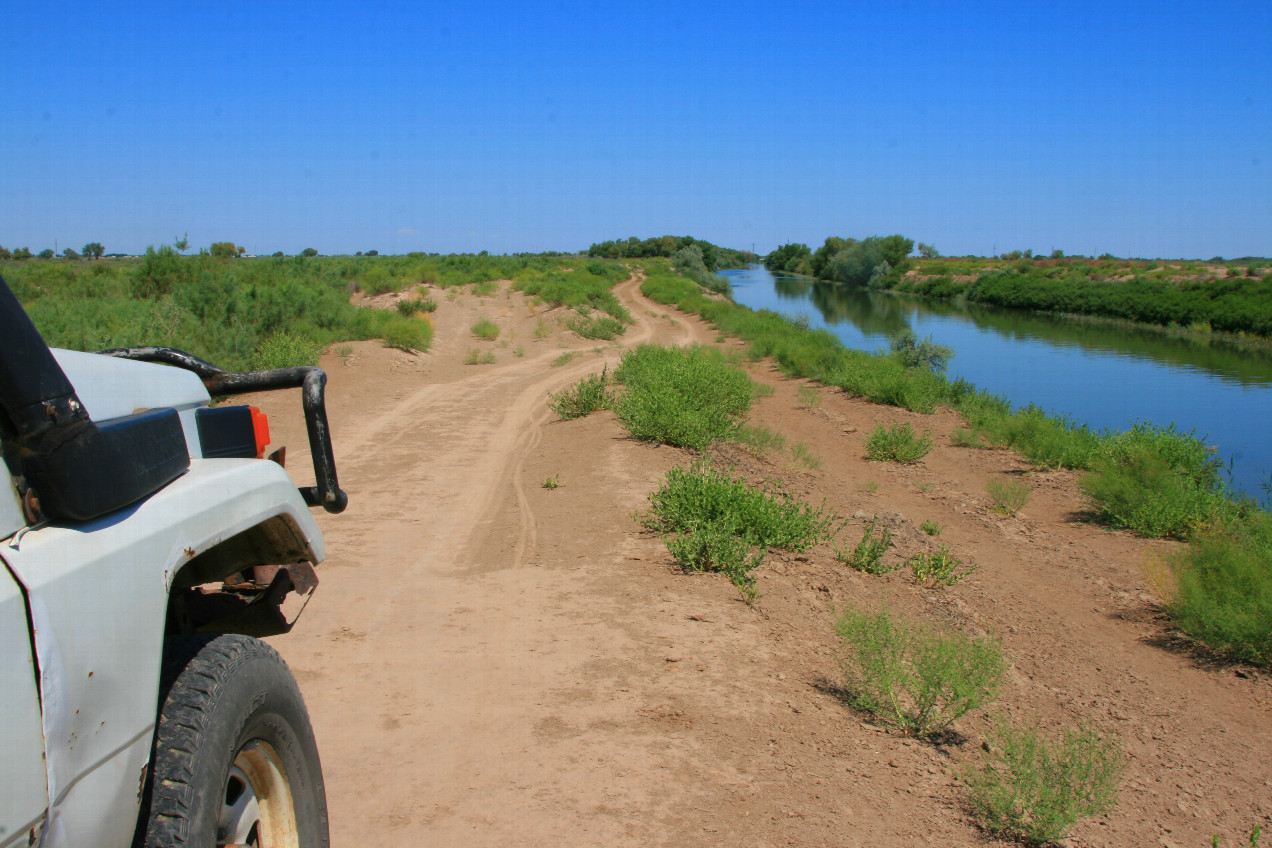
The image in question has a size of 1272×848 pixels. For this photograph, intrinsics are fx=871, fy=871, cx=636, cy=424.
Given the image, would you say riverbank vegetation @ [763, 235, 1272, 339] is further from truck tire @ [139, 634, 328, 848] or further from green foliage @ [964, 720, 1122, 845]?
truck tire @ [139, 634, 328, 848]

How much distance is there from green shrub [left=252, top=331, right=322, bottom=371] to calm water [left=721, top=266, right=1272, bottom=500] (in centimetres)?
1635

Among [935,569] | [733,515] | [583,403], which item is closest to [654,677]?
[733,515]

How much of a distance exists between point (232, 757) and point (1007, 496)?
39.0ft

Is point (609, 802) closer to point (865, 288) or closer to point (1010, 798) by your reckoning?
point (1010, 798)

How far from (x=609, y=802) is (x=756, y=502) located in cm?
402

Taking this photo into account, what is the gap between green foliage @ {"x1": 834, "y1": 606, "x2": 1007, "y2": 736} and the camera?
4766 millimetres

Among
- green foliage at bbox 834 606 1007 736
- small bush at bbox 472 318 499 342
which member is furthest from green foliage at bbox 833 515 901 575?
small bush at bbox 472 318 499 342

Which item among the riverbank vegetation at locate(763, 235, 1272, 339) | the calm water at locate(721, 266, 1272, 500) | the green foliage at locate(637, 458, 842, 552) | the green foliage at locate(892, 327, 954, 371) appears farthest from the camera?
the riverbank vegetation at locate(763, 235, 1272, 339)

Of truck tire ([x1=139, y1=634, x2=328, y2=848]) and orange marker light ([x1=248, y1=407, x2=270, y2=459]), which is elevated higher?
orange marker light ([x1=248, y1=407, x2=270, y2=459])

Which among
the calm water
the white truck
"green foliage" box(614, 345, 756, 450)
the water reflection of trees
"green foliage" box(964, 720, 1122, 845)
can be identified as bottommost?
the calm water

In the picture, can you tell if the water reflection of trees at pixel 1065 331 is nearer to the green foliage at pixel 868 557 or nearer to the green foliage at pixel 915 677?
the green foliage at pixel 868 557

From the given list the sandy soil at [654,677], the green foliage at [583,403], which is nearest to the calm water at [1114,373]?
the sandy soil at [654,677]

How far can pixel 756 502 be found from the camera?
746 cm

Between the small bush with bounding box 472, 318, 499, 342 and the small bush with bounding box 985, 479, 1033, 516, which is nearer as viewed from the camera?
the small bush with bounding box 985, 479, 1033, 516
